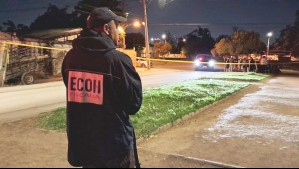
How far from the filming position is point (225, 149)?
6.28 metres

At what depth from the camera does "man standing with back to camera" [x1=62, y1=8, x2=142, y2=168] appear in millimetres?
2824

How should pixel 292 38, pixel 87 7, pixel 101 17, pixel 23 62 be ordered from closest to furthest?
pixel 101 17 → pixel 23 62 → pixel 87 7 → pixel 292 38

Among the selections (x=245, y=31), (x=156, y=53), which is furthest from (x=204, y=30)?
(x=245, y=31)

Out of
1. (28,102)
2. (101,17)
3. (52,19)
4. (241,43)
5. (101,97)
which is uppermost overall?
(52,19)

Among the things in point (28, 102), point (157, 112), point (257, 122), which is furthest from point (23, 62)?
point (257, 122)

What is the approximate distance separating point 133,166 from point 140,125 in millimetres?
4860

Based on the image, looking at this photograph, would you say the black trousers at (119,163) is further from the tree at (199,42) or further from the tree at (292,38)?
the tree at (199,42)

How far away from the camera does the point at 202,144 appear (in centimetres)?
665

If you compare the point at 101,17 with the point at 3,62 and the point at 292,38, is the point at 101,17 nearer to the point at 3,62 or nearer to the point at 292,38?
the point at 3,62

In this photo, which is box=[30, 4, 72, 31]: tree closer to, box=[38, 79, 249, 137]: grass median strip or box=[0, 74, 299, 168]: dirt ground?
box=[38, 79, 249, 137]: grass median strip

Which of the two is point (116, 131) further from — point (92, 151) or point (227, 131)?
point (227, 131)

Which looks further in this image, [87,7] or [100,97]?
[87,7]

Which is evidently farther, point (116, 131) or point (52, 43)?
point (52, 43)

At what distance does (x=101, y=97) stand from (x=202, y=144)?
420cm
